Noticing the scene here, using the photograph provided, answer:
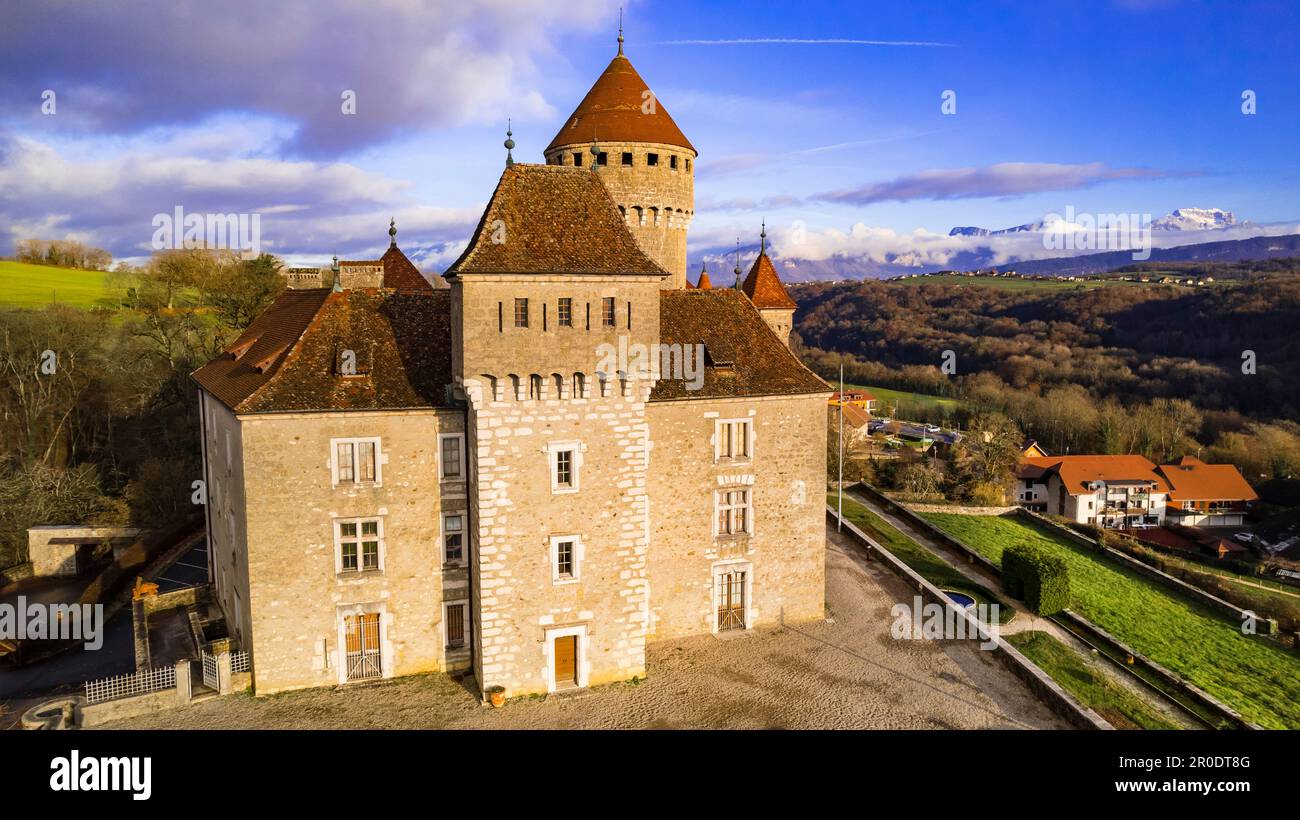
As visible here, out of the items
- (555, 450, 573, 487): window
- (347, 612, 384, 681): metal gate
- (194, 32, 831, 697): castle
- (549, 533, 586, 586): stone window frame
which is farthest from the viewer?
(347, 612, 384, 681): metal gate

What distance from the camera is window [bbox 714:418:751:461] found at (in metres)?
26.3

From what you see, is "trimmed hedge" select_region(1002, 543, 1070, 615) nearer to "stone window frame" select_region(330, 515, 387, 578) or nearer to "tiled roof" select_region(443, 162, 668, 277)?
"tiled roof" select_region(443, 162, 668, 277)

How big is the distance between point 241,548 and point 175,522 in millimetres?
21985

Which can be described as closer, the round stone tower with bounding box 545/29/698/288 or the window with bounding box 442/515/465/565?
the window with bounding box 442/515/465/565

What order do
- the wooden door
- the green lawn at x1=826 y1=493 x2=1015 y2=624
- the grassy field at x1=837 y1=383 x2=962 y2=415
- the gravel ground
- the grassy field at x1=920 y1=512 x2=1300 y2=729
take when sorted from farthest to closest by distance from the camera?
1. the grassy field at x1=837 y1=383 x2=962 y2=415
2. the green lawn at x1=826 y1=493 x2=1015 y2=624
3. the grassy field at x1=920 y1=512 x2=1300 y2=729
4. the wooden door
5. the gravel ground

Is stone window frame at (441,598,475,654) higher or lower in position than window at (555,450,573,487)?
lower

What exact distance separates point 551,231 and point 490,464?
22.3 feet

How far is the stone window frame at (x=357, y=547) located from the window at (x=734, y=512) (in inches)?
434

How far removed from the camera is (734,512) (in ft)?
88.4

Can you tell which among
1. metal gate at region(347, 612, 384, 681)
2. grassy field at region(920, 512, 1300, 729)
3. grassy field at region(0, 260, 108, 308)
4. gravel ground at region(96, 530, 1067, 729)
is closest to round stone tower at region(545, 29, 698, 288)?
gravel ground at region(96, 530, 1067, 729)

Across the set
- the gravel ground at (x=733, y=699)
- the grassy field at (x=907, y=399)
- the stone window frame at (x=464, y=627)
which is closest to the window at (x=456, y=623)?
the stone window frame at (x=464, y=627)

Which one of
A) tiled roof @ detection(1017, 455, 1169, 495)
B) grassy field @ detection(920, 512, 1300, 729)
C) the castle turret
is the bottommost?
grassy field @ detection(920, 512, 1300, 729)

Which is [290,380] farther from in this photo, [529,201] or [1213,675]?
[1213,675]

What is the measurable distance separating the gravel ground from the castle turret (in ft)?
49.9
